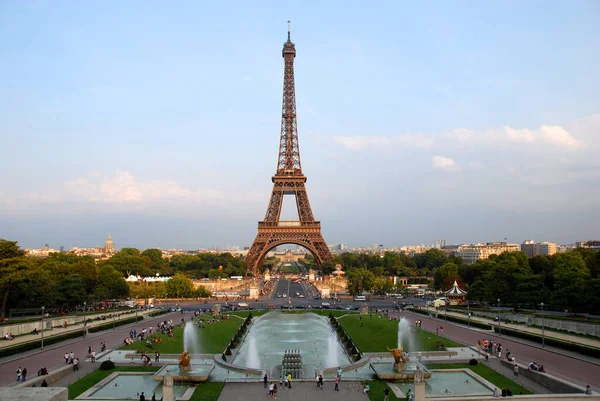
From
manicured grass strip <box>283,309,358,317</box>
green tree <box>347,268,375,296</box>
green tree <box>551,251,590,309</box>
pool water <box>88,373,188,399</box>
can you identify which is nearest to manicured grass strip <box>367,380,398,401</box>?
pool water <box>88,373,188,399</box>

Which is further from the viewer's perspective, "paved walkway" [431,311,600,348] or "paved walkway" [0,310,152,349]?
"paved walkway" [0,310,152,349]

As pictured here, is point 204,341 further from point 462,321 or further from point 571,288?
point 571,288

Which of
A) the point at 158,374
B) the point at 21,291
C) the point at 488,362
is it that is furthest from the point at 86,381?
the point at 21,291

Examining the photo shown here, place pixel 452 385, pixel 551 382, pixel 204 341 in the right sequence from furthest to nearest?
pixel 204 341 < pixel 452 385 < pixel 551 382

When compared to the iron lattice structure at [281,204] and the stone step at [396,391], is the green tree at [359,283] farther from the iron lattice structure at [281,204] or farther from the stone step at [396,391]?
the stone step at [396,391]

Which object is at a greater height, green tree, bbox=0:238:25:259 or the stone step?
green tree, bbox=0:238:25:259

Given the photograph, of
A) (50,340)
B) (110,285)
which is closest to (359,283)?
(110,285)

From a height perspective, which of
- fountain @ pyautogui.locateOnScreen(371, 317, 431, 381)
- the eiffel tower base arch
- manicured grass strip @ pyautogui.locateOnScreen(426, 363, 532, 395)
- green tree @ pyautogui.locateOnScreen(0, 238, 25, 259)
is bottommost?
manicured grass strip @ pyautogui.locateOnScreen(426, 363, 532, 395)

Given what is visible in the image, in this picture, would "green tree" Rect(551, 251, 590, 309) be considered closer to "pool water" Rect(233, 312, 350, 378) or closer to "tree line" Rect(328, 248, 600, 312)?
"tree line" Rect(328, 248, 600, 312)
